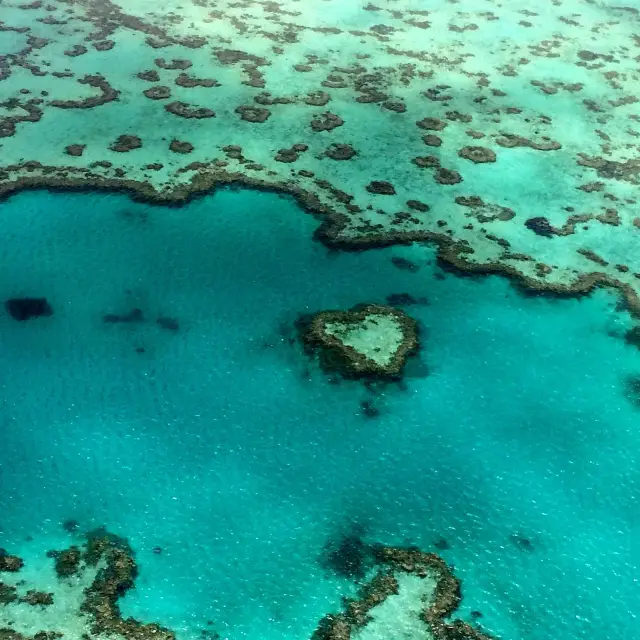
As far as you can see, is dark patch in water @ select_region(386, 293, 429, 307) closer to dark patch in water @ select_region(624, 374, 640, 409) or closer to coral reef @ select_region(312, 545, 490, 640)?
dark patch in water @ select_region(624, 374, 640, 409)

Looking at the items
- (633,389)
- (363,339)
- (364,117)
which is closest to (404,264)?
(363,339)

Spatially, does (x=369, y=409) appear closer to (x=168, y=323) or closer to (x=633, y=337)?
(x=168, y=323)

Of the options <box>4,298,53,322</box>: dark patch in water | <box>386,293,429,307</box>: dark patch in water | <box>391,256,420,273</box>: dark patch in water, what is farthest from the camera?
A: <box>391,256,420,273</box>: dark patch in water

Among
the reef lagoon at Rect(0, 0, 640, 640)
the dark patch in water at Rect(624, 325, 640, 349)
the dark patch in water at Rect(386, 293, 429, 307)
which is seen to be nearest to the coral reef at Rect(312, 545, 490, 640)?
the reef lagoon at Rect(0, 0, 640, 640)

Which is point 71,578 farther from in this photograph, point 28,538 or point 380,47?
point 380,47

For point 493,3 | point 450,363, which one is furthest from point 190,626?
point 493,3

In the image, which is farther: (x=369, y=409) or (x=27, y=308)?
(x=27, y=308)
